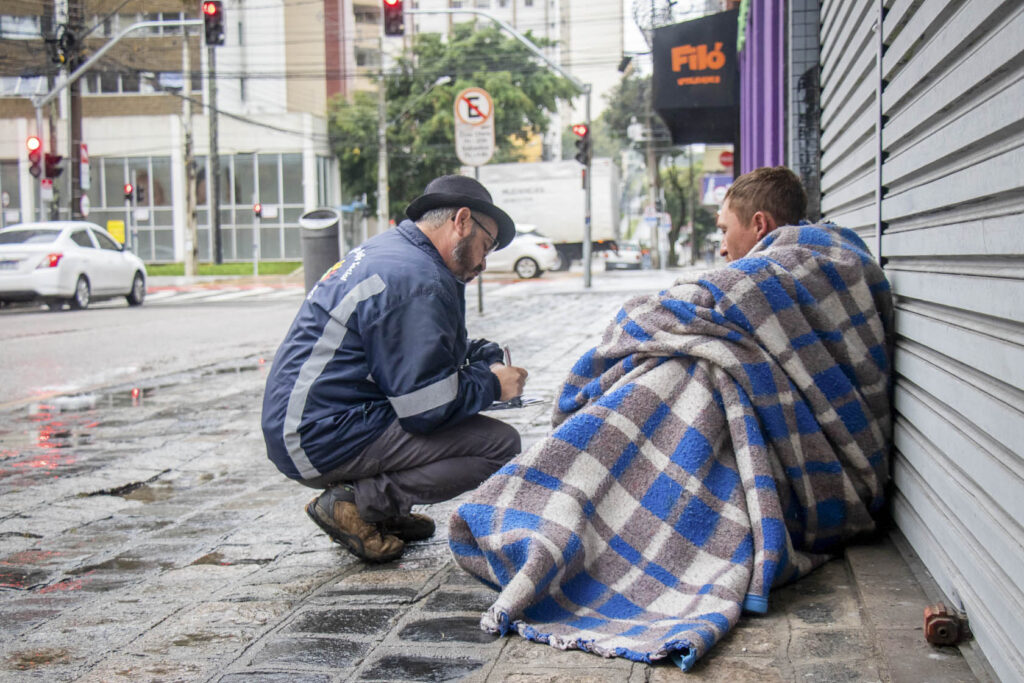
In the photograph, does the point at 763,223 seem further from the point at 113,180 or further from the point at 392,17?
the point at 113,180

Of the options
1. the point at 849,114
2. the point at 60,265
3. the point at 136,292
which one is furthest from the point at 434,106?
the point at 849,114

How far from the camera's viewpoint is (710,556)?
10.7 feet

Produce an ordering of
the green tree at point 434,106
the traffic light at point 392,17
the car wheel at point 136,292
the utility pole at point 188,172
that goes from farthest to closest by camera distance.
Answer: the green tree at point 434,106, the utility pole at point 188,172, the car wheel at point 136,292, the traffic light at point 392,17

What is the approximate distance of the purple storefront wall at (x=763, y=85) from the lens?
28.3ft

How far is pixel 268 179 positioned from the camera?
45844 mm

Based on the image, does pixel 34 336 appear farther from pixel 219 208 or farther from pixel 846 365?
pixel 219 208

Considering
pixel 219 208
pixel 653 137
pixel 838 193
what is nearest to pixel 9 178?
pixel 219 208

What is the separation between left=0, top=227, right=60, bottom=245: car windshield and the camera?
1955 centimetres

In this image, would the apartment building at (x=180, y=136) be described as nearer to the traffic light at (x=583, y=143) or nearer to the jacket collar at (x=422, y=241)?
the traffic light at (x=583, y=143)

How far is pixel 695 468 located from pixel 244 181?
4443cm

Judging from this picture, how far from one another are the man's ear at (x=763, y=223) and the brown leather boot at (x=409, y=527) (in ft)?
5.35

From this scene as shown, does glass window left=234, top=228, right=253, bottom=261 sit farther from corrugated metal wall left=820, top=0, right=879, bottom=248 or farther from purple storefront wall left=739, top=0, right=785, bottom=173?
corrugated metal wall left=820, top=0, right=879, bottom=248

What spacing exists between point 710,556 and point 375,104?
47048 millimetres

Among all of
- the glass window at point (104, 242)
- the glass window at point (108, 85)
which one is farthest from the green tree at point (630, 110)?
the glass window at point (104, 242)
